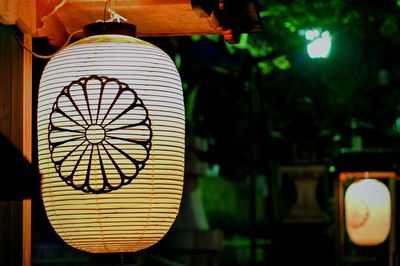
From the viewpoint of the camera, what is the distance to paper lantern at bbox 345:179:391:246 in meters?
16.1

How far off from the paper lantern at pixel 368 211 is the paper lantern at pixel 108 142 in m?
11.2

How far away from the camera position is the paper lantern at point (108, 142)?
5.22 metres

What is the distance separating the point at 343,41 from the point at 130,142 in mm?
15849

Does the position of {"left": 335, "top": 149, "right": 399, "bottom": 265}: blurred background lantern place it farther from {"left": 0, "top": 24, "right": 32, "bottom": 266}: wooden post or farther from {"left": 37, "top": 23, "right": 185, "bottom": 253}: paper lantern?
{"left": 37, "top": 23, "right": 185, "bottom": 253}: paper lantern

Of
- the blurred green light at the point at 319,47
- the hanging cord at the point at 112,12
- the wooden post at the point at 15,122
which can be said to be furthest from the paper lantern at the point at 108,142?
the blurred green light at the point at 319,47

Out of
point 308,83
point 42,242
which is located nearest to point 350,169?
point 42,242

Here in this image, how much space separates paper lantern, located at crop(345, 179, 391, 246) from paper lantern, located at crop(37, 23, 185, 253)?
1115 cm

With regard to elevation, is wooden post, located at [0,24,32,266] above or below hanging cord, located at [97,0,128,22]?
below

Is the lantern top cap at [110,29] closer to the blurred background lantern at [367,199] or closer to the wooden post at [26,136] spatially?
the wooden post at [26,136]

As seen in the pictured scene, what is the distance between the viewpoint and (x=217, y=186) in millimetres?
29078

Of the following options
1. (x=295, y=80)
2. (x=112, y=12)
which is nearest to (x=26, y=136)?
(x=112, y=12)

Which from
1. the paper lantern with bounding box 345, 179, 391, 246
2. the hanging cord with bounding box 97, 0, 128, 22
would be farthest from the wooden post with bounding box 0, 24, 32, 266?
the paper lantern with bounding box 345, 179, 391, 246

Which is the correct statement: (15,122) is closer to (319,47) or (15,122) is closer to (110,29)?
(110,29)

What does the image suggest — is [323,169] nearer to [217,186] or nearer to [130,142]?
[217,186]
